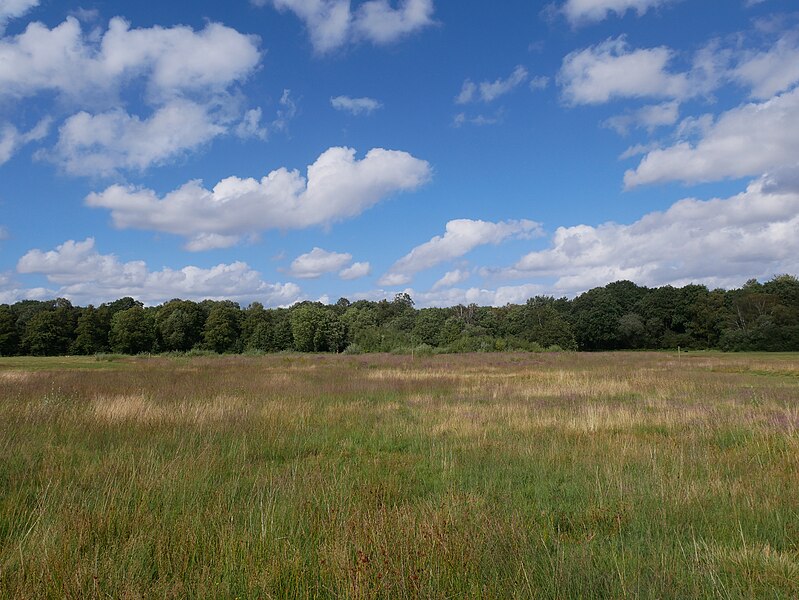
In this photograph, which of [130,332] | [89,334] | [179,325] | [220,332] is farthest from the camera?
[220,332]

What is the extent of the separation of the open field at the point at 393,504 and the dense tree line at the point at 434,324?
170ft

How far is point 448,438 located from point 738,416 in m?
7.19

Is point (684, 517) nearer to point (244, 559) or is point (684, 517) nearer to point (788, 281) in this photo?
point (244, 559)

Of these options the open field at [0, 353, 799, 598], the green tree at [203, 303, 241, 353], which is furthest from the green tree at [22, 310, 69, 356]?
the open field at [0, 353, 799, 598]

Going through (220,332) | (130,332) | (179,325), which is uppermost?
(179,325)

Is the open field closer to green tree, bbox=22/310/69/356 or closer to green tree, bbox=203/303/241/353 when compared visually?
green tree, bbox=203/303/241/353

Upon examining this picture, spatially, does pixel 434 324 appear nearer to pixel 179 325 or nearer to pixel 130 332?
pixel 179 325

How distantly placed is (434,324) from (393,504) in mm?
71489

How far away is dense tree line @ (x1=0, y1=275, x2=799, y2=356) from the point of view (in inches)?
2788

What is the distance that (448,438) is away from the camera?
8414mm

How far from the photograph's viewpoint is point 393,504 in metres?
4.99

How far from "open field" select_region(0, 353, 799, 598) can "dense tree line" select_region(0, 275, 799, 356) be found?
51734 millimetres

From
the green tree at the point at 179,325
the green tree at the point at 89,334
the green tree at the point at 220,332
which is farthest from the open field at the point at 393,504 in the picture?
the green tree at the point at 89,334

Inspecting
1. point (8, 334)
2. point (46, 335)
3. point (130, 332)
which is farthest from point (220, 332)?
point (8, 334)
